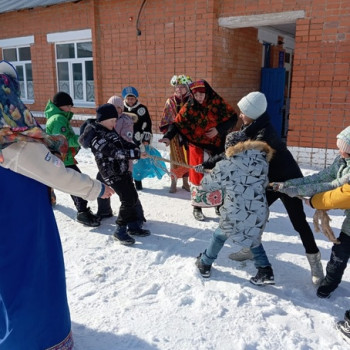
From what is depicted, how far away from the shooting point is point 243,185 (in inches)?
104

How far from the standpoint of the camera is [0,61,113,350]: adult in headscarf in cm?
171

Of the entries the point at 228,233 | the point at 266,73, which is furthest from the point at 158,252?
the point at 266,73

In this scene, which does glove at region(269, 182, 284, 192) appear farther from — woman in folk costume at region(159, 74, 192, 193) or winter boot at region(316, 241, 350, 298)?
woman in folk costume at region(159, 74, 192, 193)

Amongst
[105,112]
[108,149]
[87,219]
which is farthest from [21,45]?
[108,149]

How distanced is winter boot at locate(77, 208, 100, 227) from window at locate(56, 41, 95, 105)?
5.48 meters

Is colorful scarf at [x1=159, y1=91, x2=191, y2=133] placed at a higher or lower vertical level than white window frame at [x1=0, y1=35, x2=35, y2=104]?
lower

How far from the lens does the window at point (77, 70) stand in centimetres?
891

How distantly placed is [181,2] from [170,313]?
242 inches

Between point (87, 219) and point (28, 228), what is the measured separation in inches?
92.6

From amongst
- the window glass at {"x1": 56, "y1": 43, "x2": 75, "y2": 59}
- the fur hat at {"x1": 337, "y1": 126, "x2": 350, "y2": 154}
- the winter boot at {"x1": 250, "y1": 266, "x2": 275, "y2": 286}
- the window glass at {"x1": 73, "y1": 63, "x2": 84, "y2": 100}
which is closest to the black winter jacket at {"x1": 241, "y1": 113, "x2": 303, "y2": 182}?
the fur hat at {"x1": 337, "y1": 126, "x2": 350, "y2": 154}

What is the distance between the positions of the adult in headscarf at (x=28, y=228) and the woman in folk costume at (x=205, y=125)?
235 centimetres

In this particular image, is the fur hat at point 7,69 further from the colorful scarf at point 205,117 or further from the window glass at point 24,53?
the window glass at point 24,53

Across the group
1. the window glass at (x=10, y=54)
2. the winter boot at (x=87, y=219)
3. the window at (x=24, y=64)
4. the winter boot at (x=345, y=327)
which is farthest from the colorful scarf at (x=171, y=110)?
the window glass at (x=10, y=54)

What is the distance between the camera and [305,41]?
591 centimetres
